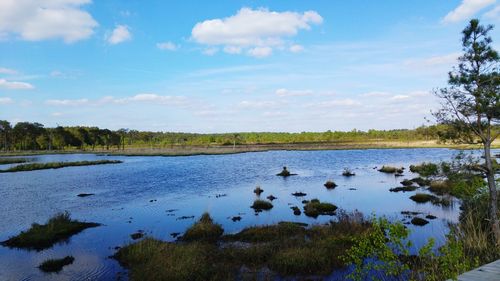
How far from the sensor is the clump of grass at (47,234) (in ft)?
80.8

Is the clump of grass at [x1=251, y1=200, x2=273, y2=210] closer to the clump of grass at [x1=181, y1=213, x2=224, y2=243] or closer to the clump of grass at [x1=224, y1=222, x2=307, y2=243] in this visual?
the clump of grass at [x1=224, y1=222, x2=307, y2=243]

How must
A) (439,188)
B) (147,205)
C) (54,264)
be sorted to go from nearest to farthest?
(54,264) → (147,205) → (439,188)

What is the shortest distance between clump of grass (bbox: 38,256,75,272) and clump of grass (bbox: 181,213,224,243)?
7389 mm

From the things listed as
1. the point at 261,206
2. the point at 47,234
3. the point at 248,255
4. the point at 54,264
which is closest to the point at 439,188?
the point at 261,206

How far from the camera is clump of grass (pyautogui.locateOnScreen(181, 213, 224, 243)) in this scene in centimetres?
2469

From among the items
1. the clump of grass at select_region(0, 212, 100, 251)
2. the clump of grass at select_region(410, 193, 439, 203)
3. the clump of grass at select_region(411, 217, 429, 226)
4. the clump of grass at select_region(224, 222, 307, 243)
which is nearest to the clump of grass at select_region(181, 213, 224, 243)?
the clump of grass at select_region(224, 222, 307, 243)

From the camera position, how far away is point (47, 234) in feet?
85.0

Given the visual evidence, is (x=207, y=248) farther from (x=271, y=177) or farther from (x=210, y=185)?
(x=271, y=177)

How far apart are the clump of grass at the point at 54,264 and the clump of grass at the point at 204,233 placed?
24.2 ft

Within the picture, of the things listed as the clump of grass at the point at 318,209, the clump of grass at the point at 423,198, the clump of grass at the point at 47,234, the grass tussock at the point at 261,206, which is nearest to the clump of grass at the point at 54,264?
the clump of grass at the point at 47,234

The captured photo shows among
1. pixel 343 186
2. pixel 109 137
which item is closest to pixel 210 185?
pixel 343 186

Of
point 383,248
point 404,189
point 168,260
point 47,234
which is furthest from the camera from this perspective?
point 404,189

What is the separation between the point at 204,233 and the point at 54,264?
9.47 meters

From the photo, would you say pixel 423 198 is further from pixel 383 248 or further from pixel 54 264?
pixel 54 264
